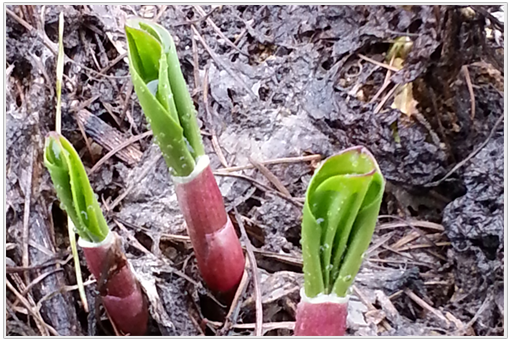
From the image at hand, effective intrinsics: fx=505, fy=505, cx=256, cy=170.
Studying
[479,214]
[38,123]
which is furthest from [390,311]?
[38,123]

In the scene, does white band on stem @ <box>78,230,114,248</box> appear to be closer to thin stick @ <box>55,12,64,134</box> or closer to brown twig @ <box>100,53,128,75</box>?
thin stick @ <box>55,12,64,134</box>

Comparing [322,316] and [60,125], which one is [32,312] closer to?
[60,125]

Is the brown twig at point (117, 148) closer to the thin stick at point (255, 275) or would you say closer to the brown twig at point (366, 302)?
the thin stick at point (255, 275)

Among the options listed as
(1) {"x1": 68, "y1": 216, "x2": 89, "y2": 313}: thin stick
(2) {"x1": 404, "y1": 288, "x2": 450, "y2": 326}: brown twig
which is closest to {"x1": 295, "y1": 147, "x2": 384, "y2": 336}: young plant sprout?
(2) {"x1": 404, "y1": 288, "x2": 450, "y2": 326}: brown twig

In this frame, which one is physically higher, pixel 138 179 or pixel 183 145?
pixel 183 145

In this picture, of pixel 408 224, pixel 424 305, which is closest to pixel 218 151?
pixel 408 224
